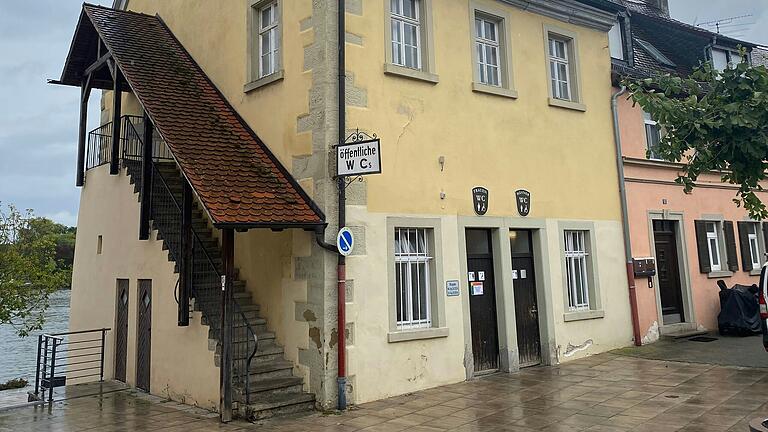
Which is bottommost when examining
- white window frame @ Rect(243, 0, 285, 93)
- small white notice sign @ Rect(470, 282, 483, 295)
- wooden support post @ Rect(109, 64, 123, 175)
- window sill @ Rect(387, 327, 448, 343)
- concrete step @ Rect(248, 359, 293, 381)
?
concrete step @ Rect(248, 359, 293, 381)

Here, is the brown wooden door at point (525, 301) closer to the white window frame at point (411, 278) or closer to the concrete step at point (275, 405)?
the white window frame at point (411, 278)

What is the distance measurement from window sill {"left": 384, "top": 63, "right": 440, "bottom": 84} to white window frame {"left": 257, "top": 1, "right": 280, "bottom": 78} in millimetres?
1810

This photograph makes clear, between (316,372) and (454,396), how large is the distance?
2020 mm

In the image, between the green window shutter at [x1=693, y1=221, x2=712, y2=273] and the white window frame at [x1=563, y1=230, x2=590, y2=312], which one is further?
the green window shutter at [x1=693, y1=221, x2=712, y2=273]

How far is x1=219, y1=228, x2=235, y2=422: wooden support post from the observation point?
24.4 ft

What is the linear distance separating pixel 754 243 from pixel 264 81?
1401cm

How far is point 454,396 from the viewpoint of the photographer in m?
8.51

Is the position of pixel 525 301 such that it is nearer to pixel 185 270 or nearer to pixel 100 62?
pixel 185 270

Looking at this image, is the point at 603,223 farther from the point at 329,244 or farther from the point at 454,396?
the point at 329,244

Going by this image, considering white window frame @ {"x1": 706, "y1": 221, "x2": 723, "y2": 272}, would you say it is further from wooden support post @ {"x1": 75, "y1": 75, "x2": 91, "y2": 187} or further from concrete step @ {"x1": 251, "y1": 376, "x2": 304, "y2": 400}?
wooden support post @ {"x1": 75, "y1": 75, "x2": 91, "y2": 187}

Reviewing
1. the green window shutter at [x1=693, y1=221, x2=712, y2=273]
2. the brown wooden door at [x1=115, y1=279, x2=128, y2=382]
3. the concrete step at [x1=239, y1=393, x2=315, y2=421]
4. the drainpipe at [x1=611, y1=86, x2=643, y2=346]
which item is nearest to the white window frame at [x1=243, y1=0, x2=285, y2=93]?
the brown wooden door at [x1=115, y1=279, x2=128, y2=382]

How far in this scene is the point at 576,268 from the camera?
11852 mm

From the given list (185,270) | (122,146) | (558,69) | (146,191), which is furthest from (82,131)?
(558,69)

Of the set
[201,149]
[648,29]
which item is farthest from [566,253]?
[648,29]
